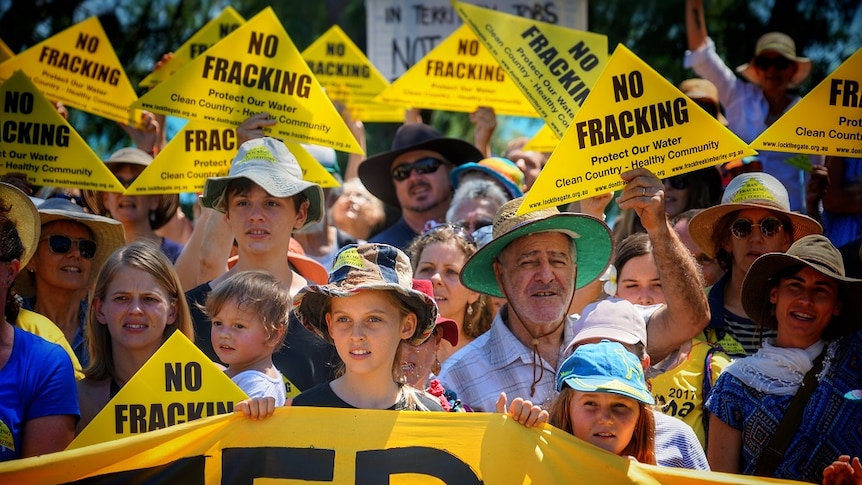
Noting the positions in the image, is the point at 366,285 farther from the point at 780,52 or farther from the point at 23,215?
the point at 780,52

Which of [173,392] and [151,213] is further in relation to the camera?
[151,213]

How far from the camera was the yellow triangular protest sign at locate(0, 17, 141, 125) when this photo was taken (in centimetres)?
820

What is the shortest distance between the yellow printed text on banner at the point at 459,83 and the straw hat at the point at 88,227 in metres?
2.49

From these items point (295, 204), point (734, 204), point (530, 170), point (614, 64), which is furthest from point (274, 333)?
point (530, 170)

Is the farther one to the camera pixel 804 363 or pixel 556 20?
pixel 556 20

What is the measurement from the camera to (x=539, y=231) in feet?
19.4

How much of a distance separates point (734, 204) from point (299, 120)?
96.0 inches

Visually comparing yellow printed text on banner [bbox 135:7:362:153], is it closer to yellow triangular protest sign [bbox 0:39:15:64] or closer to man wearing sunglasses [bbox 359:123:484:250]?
man wearing sunglasses [bbox 359:123:484:250]

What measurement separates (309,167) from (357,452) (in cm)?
288

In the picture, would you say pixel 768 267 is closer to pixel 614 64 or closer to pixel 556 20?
pixel 614 64

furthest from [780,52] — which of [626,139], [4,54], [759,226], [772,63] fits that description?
[4,54]

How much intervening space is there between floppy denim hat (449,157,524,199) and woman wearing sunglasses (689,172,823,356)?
154cm

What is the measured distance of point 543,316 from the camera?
5.70 metres

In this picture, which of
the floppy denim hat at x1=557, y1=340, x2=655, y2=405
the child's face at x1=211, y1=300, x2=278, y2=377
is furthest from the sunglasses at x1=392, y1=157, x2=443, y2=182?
the floppy denim hat at x1=557, y1=340, x2=655, y2=405
